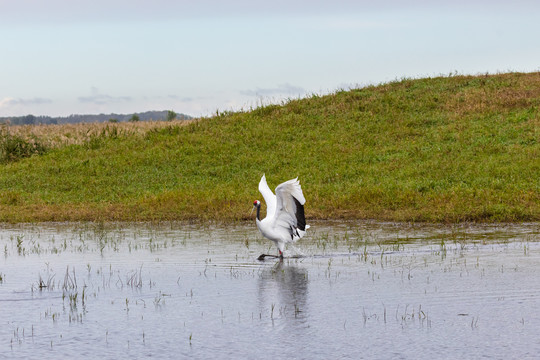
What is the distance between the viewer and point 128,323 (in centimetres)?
852

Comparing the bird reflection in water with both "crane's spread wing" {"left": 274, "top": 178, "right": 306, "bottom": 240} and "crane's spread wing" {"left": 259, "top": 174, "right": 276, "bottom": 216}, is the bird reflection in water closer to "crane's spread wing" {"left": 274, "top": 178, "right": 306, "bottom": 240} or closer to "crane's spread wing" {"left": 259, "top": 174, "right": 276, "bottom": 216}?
"crane's spread wing" {"left": 274, "top": 178, "right": 306, "bottom": 240}

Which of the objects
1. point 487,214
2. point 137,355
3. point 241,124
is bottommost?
point 137,355

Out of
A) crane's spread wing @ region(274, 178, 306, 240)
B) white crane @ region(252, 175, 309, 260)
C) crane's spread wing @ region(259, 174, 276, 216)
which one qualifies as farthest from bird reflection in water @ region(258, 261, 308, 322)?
crane's spread wing @ region(259, 174, 276, 216)

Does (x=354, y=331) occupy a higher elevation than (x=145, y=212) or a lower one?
lower

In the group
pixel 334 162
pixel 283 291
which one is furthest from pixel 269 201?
pixel 334 162

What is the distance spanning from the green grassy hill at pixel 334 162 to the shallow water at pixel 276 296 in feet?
11.2

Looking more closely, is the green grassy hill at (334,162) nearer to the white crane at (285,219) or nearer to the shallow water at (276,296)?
the shallow water at (276,296)

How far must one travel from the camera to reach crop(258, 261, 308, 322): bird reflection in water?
8.95 metres

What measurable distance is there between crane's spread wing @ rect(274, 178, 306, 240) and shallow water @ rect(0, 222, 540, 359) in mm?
548

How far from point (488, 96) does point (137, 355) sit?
88.8 ft

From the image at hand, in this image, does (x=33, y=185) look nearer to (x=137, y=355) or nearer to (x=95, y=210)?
(x=95, y=210)

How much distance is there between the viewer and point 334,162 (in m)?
25.4

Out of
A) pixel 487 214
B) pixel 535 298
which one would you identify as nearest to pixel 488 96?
pixel 487 214

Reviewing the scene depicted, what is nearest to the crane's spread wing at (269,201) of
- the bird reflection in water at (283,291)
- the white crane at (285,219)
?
the white crane at (285,219)
